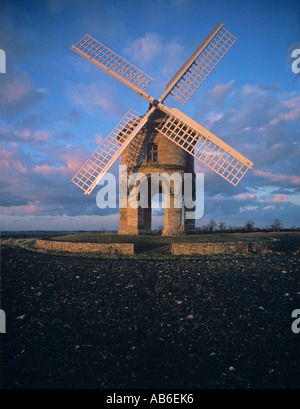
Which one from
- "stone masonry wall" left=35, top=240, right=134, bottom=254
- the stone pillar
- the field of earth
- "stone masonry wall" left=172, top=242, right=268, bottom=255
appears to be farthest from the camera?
the stone pillar

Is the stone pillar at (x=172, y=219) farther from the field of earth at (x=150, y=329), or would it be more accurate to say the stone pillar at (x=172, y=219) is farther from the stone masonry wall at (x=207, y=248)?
the field of earth at (x=150, y=329)

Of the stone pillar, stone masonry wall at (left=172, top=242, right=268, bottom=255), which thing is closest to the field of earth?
stone masonry wall at (left=172, top=242, right=268, bottom=255)

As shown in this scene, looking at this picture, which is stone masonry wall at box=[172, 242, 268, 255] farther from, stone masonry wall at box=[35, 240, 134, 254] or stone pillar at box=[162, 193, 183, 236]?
stone pillar at box=[162, 193, 183, 236]

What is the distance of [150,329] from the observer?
528 centimetres

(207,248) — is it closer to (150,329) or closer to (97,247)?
(97,247)

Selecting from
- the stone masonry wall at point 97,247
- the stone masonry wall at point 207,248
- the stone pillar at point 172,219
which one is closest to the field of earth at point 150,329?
the stone masonry wall at point 207,248

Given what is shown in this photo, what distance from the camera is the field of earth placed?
4.00 meters

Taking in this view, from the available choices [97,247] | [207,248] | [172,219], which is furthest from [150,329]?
[172,219]

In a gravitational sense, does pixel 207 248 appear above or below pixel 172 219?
below

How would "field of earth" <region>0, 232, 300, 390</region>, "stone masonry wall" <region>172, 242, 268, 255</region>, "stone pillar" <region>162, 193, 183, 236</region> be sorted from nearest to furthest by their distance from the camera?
"field of earth" <region>0, 232, 300, 390</region> → "stone masonry wall" <region>172, 242, 268, 255</region> → "stone pillar" <region>162, 193, 183, 236</region>

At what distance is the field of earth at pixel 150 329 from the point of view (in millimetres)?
4000

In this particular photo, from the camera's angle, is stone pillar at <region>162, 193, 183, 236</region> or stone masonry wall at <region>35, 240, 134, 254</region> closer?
stone masonry wall at <region>35, 240, 134, 254</region>
